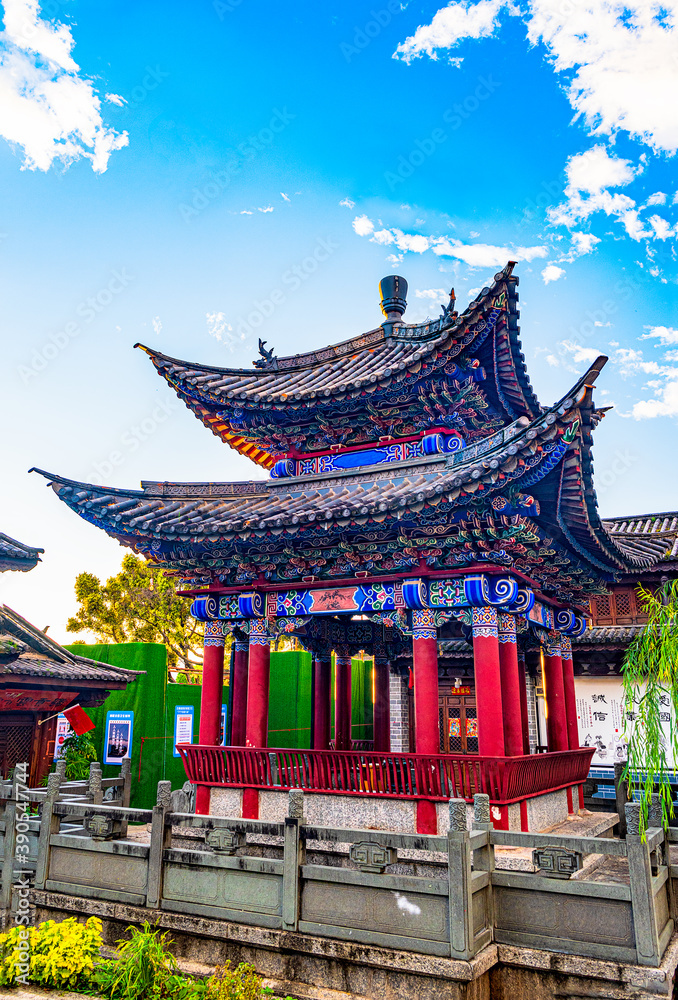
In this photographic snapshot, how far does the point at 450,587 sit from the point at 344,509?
2004 millimetres

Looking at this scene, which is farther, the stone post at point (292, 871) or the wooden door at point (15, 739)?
the wooden door at point (15, 739)

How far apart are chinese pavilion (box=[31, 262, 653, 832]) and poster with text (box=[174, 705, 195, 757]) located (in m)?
4.94

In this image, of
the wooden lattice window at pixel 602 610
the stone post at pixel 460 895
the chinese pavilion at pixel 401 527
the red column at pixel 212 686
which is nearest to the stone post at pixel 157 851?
the chinese pavilion at pixel 401 527

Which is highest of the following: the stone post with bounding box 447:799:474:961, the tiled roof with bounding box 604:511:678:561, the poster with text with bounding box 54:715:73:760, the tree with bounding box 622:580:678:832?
the tiled roof with bounding box 604:511:678:561

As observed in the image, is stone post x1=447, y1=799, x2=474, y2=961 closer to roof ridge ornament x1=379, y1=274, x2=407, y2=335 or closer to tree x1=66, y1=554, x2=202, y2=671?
roof ridge ornament x1=379, y1=274, x2=407, y2=335

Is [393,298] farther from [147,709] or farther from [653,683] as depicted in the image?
[147,709]

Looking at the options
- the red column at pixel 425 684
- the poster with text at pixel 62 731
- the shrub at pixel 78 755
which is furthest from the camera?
the shrub at pixel 78 755

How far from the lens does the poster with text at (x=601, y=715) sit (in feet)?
68.5

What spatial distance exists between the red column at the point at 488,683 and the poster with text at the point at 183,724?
10.4 metres

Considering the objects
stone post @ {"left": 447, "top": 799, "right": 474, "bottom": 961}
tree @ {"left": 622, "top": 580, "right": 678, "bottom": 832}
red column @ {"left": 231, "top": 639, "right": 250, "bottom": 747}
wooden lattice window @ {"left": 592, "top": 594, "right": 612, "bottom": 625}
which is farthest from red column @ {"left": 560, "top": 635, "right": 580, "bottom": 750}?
stone post @ {"left": 447, "top": 799, "right": 474, "bottom": 961}

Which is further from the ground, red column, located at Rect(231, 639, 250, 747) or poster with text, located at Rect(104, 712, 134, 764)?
Answer: red column, located at Rect(231, 639, 250, 747)

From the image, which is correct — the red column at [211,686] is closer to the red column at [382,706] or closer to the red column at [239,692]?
the red column at [239,692]

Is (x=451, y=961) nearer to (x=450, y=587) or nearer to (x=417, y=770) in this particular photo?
(x=417, y=770)

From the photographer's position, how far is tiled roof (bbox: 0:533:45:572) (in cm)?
1120
